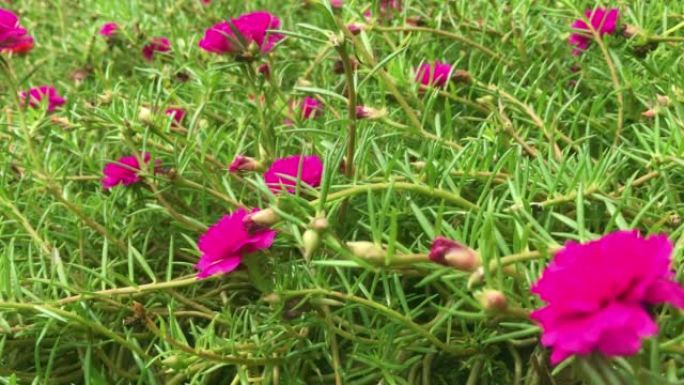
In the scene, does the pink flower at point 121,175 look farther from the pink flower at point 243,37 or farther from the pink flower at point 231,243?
the pink flower at point 231,243

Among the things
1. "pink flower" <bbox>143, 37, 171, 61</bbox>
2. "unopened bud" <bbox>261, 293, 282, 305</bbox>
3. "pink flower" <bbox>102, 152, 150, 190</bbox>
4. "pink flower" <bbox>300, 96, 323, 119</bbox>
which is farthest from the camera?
"pink flower" <bbox>143, 37, 171, 61</bbox>

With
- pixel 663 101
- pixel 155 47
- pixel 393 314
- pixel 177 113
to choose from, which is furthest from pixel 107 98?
pixel 663 101

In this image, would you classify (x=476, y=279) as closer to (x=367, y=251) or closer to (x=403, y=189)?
(x=367, y=251)

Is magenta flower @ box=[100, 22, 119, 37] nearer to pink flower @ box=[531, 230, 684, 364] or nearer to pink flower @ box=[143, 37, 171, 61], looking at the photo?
pink flower @ box=[143, 37, 171, 61]

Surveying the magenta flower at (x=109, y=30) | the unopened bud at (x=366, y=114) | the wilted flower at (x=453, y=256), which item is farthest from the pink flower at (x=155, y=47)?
the wilted flower at (x=453, y=256)

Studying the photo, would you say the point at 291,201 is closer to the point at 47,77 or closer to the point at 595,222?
the point at 595,222

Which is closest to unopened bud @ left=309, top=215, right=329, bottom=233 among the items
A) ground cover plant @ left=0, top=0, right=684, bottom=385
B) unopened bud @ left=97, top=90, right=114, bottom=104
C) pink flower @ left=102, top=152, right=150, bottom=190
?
ground cover plant @ left=0, top=0, right=684, bottom=385
